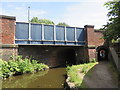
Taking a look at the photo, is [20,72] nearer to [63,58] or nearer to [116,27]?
[63,58]

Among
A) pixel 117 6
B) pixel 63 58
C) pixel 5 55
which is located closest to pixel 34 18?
pixel 63 58

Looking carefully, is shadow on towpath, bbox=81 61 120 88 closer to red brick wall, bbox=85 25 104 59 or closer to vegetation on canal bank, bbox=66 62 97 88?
vegetation on canal bank, bbox=66 62 97 88

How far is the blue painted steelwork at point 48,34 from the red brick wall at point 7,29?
556mm

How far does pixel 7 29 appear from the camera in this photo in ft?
34.3

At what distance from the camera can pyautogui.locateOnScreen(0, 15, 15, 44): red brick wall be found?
10.2 m

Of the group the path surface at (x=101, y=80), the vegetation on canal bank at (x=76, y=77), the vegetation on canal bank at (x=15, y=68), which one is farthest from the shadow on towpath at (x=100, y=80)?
the vegetation on canal bank at (x=15, y=68)

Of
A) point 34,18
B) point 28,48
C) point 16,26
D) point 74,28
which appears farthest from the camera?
point 34,18

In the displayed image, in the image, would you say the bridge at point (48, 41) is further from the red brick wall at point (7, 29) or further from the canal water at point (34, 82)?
the canal water at point (34, 82)

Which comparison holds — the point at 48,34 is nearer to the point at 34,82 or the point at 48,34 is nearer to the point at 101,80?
the point at 34,82

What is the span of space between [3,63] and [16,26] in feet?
13.3

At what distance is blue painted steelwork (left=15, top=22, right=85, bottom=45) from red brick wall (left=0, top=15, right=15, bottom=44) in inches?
21.9

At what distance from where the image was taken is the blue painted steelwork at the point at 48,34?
1143 centimetres

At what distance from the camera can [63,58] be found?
605 inches

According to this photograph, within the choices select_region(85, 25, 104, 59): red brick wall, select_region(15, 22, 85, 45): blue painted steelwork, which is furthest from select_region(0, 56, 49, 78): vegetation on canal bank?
select_region(85, 25, 104, 59): red brick wall
